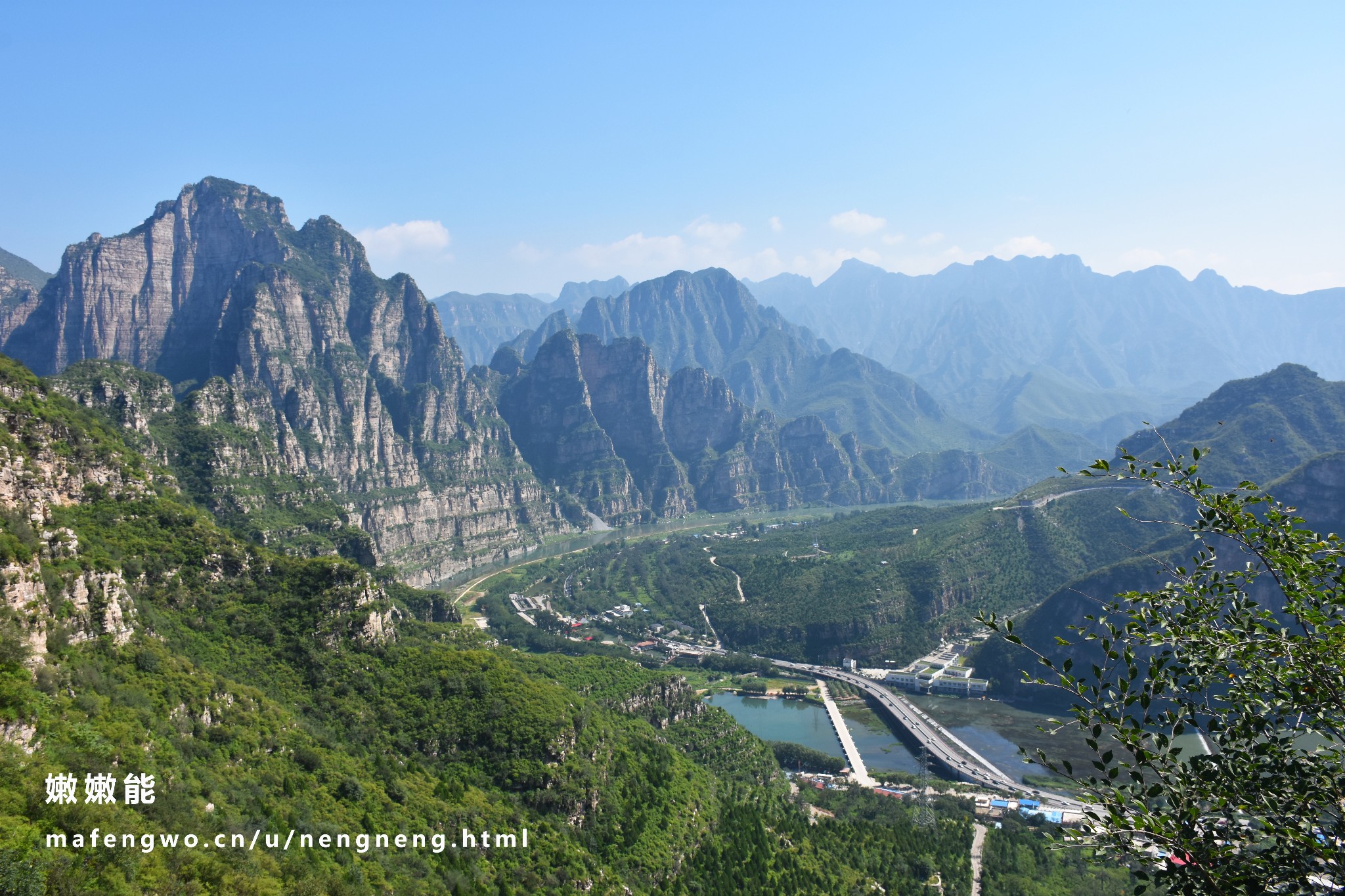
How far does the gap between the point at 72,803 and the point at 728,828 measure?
42.6 m

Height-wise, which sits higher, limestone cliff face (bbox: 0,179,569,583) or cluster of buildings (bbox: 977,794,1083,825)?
limestone cliff face (bbox: 0,179,569,583)

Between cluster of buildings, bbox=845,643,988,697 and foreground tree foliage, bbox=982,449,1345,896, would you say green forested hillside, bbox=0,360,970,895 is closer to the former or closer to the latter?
foreground tree foliage, bbox=982,449,1345,896

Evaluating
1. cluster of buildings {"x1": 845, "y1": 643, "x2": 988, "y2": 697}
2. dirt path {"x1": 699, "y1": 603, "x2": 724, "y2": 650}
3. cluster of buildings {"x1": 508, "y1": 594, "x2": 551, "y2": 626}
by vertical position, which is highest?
cluster of buildings {"x1": 508, "y1": 594, "x2": 551, "y2": 626}

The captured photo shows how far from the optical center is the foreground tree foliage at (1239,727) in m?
12.2

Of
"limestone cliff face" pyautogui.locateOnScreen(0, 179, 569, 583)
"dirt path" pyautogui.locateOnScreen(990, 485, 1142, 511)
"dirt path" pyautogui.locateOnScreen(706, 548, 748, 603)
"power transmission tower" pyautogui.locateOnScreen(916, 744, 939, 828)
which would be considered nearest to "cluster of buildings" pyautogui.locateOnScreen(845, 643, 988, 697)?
"power transmission tower" pyautogui.locateOnScreen(916, 744, 939, 828)

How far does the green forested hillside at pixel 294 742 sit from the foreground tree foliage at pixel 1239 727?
25.4 metres

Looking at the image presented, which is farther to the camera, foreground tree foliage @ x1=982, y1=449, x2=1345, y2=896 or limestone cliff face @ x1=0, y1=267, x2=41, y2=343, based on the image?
limestone cliff face @ x1=0, y1=267, x2=41, y2=343

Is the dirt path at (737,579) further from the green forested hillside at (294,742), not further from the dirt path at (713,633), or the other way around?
the green forested hillside at (294,742)

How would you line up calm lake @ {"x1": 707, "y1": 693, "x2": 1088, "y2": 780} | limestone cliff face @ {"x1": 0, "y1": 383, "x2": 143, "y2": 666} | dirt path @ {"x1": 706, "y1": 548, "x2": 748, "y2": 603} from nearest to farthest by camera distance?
limestone cliff face @ {"x1": 0, "y1": 383, "x2": 143, "y2": 666} < calm lake @ {"x1": 707, "y1": 693, "x2": 1088, "y2": 780} < dirt path @ {"x1": 706, "y1": 548, "x2": 748, "y2": 603}

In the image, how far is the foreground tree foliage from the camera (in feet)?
40.0

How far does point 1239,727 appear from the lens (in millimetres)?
12906

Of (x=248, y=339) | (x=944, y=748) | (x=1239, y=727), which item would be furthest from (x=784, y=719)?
(x=248, y=339)

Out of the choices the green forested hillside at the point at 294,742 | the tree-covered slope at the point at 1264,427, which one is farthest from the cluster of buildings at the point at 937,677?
the tree-covered slope at the point at 1264,427

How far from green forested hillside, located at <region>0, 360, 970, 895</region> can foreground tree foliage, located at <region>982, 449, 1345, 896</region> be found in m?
25.4
